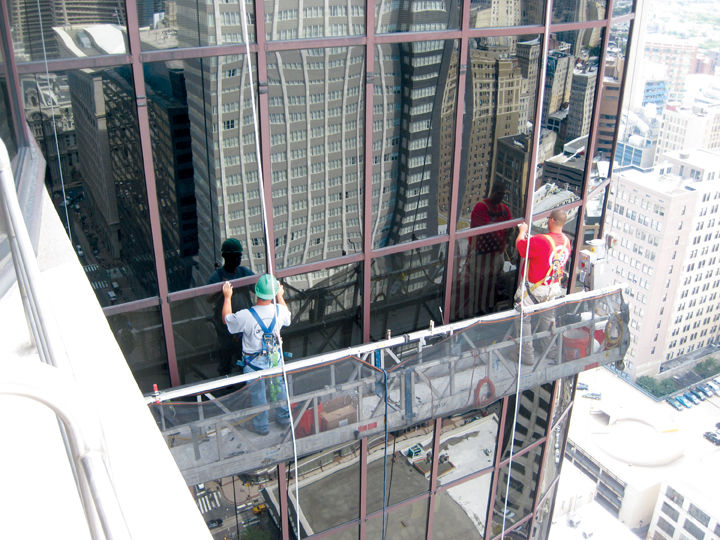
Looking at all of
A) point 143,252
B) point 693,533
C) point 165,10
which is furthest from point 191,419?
point 693,533

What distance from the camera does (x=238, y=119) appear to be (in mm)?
6797

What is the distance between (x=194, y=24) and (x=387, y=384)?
453 centimetres

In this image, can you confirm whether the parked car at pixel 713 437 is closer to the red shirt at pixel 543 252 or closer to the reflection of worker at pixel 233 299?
the red shirt at pixel 543 252

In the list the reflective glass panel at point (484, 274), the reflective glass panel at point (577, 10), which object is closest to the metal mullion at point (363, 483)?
the reflective glass panel at point (484, 274)

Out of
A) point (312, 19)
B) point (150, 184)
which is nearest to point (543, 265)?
point (312, 19)

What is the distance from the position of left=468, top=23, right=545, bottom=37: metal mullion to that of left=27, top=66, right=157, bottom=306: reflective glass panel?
166 inches

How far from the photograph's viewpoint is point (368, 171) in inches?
308

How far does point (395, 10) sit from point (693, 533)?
Result: 221ft

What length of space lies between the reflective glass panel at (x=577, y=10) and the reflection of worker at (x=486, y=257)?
2.36m

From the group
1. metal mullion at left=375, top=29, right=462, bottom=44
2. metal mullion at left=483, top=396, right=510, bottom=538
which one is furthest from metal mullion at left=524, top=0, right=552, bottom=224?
metal mullion at left=483, top=396, right=510, bottom=538

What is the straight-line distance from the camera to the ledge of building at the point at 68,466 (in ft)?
5.99

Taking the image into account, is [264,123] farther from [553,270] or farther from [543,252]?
[553,270]

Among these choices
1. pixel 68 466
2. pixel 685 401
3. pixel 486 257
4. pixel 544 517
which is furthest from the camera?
pixel 685 401

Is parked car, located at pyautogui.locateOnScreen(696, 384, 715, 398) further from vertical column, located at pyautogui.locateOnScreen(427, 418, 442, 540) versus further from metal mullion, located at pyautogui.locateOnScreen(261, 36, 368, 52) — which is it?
metal mullion, located at pyautogui.locateOnScreen(261, 36, 368, 52)
